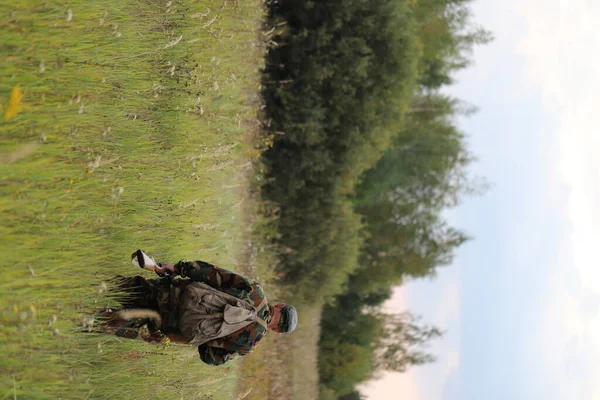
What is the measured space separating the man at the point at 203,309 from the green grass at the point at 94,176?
0.91ft

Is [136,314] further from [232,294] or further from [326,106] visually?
[326,106]

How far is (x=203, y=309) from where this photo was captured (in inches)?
177

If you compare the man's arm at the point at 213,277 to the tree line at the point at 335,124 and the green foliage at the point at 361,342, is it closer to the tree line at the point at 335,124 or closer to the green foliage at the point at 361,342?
the tree line at the point at 335,124

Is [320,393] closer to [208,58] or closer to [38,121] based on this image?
[208,58]

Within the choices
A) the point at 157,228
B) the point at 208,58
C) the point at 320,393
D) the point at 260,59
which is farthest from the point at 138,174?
the point at 320,393

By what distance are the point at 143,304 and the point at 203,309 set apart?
2.12 feet

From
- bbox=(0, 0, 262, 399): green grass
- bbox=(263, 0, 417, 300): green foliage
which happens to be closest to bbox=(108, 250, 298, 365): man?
bbox=(0, 0, 262, 399): green grass

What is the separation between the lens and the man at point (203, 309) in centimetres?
450

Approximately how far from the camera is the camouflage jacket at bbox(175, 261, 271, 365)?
15.4 feet

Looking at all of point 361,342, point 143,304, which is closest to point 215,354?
point 143,304

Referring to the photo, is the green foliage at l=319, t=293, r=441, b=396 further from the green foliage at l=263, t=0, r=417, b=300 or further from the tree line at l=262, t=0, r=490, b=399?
the green foliage at l=263, t=0, r=417, b=300

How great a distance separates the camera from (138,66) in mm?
5434

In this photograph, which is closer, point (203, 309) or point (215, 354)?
point (203, 309)

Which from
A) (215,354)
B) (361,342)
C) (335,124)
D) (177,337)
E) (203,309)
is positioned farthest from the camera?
(361,342)
